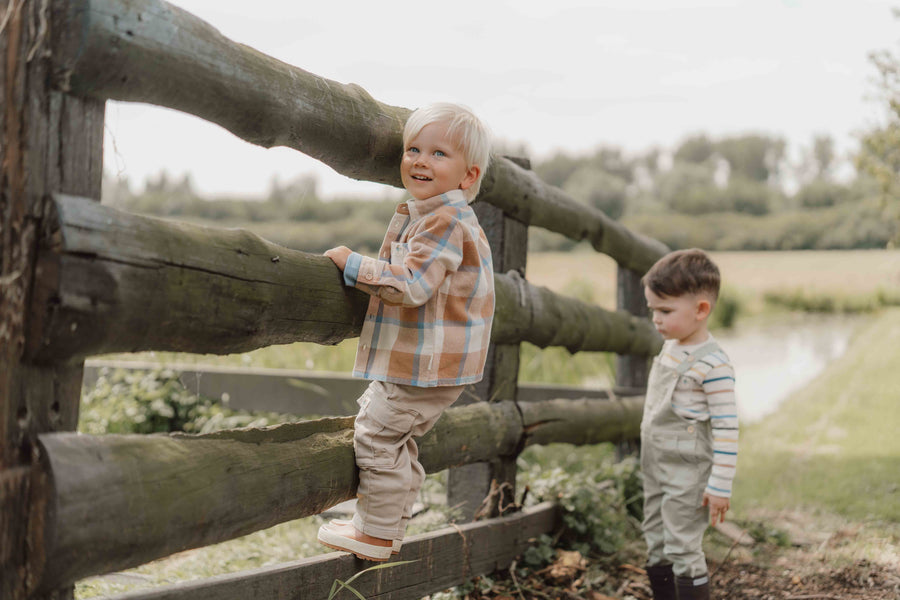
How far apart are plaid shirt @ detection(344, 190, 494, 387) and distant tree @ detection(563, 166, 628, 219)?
44412mm

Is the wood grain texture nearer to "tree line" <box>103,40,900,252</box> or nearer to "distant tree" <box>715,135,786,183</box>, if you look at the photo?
"tree line" <box>103,40,900,252</box>

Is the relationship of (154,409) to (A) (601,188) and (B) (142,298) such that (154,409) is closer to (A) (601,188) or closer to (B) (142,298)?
(B) (142,298)

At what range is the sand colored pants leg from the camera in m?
2.18

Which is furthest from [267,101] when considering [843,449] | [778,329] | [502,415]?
[778,329]

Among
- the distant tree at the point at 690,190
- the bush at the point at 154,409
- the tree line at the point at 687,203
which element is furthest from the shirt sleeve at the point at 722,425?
the distant tree at the point at 690,190

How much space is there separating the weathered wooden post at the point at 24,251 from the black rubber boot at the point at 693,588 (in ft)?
7.12

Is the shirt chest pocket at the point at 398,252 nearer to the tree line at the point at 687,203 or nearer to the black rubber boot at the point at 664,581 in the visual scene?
the black rubber boot at the point at 664,581

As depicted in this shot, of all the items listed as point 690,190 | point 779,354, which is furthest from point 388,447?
point 690,190

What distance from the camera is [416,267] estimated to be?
6.66 ft

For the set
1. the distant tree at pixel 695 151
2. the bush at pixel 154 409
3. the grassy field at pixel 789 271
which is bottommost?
the bush at pixel 154 409

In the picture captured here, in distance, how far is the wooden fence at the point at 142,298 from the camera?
1437 mm

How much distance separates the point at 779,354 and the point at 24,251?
54.3 feet

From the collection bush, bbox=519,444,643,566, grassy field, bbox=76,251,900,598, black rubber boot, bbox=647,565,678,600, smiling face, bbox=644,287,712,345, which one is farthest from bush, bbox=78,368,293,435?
smiling face, bbox=644,287,712,345

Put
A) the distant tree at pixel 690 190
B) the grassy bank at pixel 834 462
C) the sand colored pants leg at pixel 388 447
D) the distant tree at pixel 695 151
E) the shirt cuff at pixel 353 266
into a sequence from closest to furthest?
the shirt cuff at pixel 353 266
the sand colored pants leg at pixel 388 447
the grassy bank at pixel 834 462
the distant tree at pixel 690 190
the distant tree at pixel 695 151
